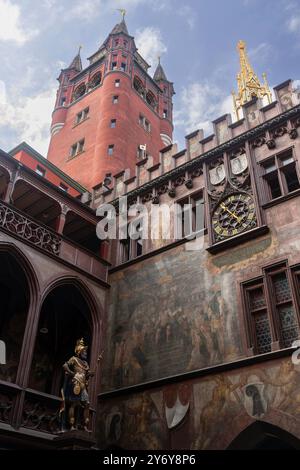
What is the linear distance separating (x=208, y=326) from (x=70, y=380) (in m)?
4.11

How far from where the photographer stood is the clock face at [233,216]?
14492 millimetres

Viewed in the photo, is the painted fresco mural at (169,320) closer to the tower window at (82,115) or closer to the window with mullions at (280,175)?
the window with mullions at (280,175)

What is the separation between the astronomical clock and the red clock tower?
12.3 metres

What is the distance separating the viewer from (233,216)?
1491cm

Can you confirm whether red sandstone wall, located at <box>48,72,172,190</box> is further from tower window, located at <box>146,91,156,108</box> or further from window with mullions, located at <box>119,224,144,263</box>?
window with mullions, located at <box>119,224,144,263</box>

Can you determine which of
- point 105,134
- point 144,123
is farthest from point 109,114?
point 144,123

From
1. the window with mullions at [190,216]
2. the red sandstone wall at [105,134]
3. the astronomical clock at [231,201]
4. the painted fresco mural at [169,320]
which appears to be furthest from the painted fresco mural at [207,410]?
the red sandstone wall at [105,134]

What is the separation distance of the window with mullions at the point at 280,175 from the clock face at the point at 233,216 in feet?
2.27

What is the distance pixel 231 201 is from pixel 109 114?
1786 cm

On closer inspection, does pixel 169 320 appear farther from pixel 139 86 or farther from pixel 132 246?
pixel 139 86

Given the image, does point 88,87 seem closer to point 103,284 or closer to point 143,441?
point 103,284

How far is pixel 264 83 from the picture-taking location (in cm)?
3931
